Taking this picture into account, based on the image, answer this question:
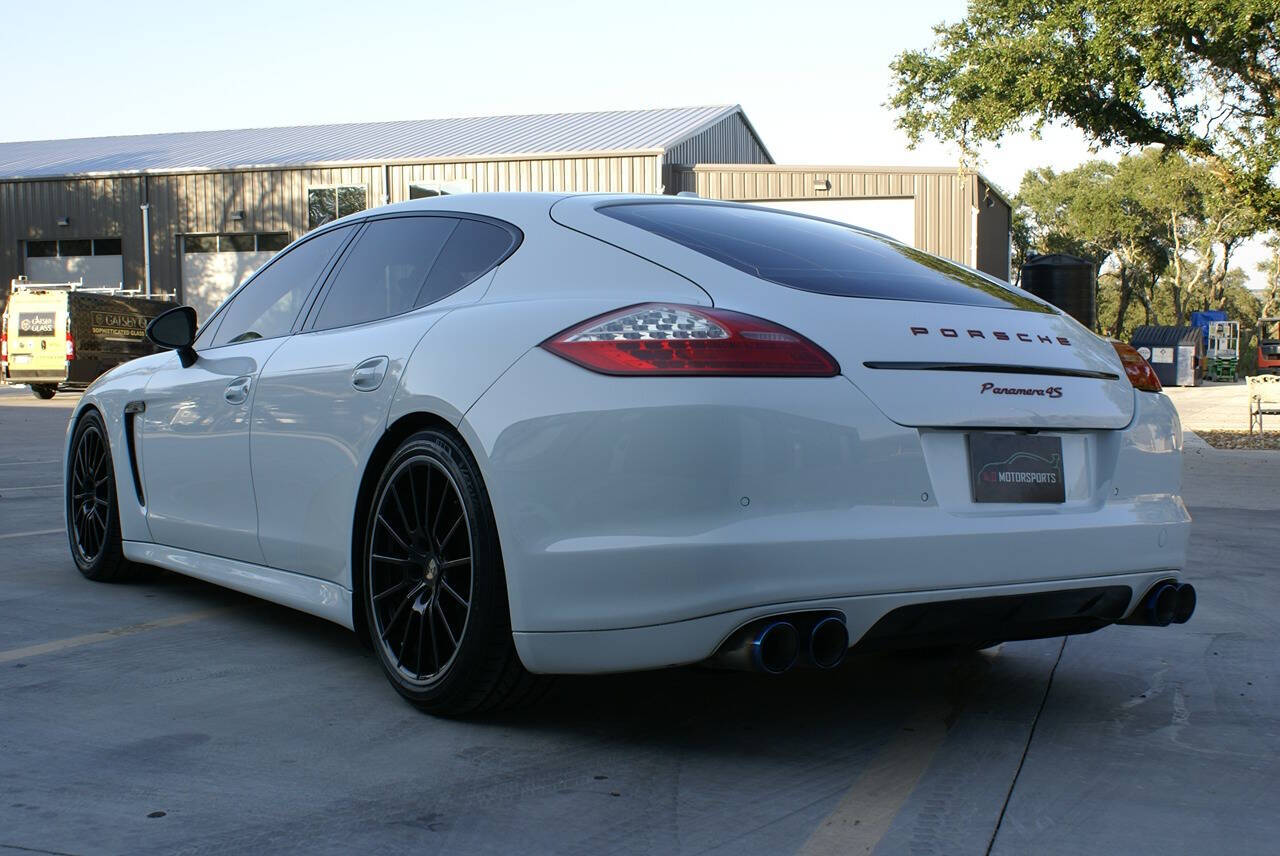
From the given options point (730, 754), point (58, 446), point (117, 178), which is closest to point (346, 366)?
point (730, 754)

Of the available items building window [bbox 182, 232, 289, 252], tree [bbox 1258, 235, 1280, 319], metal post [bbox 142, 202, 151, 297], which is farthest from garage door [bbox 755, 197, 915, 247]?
tree [bbox 1258, 235, 1280, 319]

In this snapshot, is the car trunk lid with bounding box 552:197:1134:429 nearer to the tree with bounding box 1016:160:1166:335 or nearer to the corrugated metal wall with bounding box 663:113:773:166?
the corrugated metal wall with bounding box 663:113:773:166

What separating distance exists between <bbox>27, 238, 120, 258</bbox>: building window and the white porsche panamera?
40.2 m

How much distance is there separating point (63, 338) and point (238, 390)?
2345 centimetres

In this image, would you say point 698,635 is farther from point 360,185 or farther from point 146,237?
point 146,237

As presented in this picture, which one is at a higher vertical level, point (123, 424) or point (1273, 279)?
point (1273, 279)

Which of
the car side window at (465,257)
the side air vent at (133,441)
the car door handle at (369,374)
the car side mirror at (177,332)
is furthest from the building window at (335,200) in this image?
the car door handle at (369,374)

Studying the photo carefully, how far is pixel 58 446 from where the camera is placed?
44.8 ft

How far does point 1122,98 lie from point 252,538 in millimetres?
15295

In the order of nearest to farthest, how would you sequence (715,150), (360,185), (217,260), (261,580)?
(261,580) → (360,185) → (217,260) → (715,150)

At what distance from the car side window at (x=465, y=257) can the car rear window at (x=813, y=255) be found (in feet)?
1.08

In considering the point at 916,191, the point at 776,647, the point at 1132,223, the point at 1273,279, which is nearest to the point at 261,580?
the point at 776,647

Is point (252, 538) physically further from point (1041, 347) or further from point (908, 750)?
point (1041, 347)

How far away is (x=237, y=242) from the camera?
3988 centimetres
